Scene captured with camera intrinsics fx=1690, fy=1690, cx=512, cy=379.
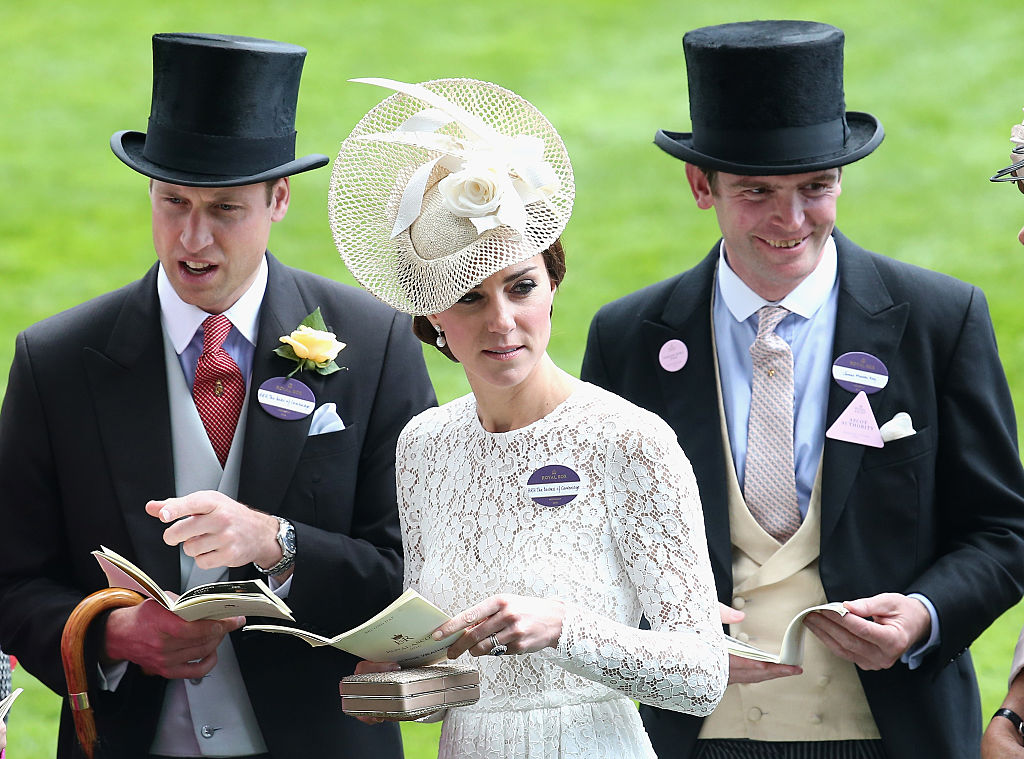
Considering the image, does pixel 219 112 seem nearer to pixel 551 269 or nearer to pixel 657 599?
pixel 551 269

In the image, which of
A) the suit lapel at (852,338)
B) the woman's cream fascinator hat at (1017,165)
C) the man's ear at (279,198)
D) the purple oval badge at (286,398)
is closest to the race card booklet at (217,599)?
the purple oval badge at (286,398)

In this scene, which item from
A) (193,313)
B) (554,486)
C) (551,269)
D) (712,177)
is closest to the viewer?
(554,486)

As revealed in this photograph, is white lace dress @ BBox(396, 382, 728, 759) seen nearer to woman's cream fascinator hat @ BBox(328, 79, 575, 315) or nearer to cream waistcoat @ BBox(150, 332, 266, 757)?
woman's cream fascinator hat @ BBox(328, 79, 575, 315)

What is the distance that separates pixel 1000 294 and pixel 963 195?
159 centimetres

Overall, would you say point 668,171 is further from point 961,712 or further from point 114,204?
point 961,712

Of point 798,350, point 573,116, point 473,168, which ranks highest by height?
point 473,168

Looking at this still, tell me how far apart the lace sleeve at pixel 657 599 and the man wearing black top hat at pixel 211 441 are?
994 millimetres

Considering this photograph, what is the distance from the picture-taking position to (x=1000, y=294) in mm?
11352

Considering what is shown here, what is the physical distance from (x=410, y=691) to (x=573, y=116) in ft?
36.7

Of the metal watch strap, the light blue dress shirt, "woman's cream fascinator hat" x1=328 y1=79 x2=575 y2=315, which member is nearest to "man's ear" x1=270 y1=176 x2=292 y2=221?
"woman's cream fascinator hat" x1=328 y1=79 x2=575 y2=315

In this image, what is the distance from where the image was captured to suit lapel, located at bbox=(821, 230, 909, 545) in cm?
393

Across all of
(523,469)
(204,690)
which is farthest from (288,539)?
(523,469)

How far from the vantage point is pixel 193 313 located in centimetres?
412

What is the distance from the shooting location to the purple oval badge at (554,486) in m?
3.27
